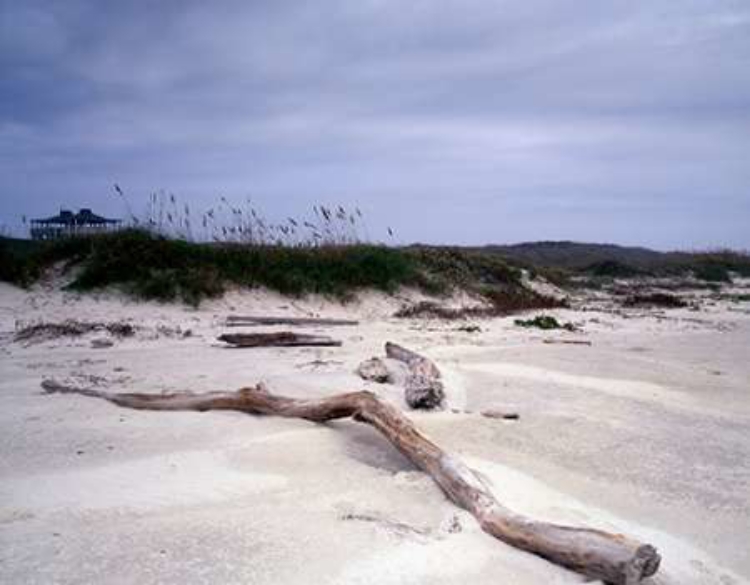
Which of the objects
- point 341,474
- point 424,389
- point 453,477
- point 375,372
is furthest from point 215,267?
point 453,477

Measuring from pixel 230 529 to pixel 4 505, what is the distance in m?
1.05

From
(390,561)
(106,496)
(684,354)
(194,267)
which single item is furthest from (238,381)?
(194,267)

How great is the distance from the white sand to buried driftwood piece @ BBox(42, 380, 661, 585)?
74mm

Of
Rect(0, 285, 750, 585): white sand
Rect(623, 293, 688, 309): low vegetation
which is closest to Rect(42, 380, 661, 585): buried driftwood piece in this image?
Rect(0, 285, 750, 585): white sand

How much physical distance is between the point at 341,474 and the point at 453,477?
65 centimetres

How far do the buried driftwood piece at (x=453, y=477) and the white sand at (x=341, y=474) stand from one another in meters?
0.07

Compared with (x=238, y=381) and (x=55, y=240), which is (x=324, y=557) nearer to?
(x=238, y=381)

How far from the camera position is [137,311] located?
1102 centimetres

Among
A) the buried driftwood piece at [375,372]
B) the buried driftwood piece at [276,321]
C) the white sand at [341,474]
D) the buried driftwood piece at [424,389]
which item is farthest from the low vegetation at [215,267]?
the buried driftwood piece at [424,389]

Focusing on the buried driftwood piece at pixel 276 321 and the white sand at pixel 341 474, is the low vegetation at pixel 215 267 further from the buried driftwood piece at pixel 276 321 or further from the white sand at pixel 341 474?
the white sand at pixel 341 474

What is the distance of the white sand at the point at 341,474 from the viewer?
2.57 meters

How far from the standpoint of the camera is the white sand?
257 cm

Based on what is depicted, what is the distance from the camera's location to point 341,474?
3559 millimetres

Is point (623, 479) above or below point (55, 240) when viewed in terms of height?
below
